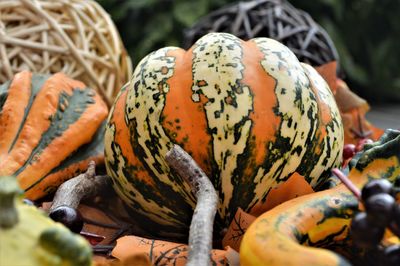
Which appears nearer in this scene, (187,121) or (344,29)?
(187,121)

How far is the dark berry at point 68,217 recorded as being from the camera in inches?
34.8

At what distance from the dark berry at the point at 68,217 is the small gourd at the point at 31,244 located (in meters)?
0.28

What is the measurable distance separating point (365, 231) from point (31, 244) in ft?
1.06

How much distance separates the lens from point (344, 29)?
15.1ft

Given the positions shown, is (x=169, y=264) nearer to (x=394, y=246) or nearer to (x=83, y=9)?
(x=394, y=246)

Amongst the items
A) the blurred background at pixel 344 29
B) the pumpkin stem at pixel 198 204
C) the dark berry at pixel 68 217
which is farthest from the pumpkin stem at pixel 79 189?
the blurred background at pixel 344 29

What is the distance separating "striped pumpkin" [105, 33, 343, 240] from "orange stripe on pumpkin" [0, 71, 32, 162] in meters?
0.21

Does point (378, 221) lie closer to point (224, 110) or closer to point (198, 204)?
point (198, 204)

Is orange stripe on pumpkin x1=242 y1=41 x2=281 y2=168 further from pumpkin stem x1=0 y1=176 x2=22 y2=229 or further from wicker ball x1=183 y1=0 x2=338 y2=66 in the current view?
wicker ball x1=183 y1=0 x2=338 y2=66

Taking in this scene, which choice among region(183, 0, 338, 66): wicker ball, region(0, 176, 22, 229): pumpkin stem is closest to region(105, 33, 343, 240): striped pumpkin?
region(0, 176, 22, 229): pumpkin stem

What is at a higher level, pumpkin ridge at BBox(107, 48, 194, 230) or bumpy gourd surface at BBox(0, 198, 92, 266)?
bumpy gourd surface at BBox(0, 198, 92, 266)

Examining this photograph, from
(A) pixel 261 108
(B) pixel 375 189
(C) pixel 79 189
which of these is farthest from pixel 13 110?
(B) pixel 375 189

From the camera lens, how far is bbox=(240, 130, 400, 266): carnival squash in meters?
0.68

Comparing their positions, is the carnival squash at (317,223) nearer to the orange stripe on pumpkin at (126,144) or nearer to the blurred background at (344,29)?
the orange stripe on pumpkin at (126,144)
